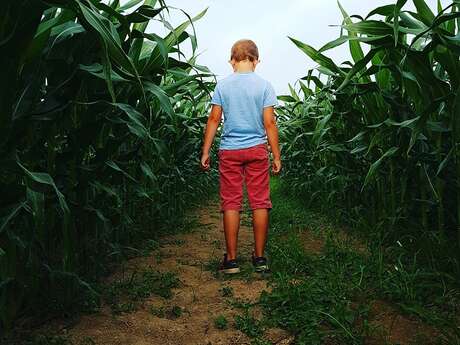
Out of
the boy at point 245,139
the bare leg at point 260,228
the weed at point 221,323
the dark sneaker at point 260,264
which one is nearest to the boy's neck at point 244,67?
the boy at point 245,139

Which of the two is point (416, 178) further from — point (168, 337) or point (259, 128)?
point (168, 337)

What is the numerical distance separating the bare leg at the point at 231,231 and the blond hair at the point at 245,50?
96 cm

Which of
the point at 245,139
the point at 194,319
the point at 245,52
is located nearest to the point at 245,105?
the point at 245,139

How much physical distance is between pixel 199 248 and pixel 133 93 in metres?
1.58

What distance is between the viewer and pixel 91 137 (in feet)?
6.95

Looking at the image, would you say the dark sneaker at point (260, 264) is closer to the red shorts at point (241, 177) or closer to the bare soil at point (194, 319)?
the bare soil at point (194, 319)

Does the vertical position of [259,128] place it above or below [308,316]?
above

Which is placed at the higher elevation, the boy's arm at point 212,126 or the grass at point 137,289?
the boy's arm at point 212,126

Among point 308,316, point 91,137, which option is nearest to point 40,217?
point 91,137

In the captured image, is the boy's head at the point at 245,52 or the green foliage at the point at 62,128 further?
the boy's head at the point at 245,52

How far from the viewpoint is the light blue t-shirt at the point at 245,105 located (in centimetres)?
316

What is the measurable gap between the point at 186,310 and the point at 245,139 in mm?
1183

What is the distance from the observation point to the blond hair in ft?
10.4

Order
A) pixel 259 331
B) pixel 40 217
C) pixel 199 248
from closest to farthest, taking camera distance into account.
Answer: pixel 40 217
pixel 259 331
pixel 199 248
